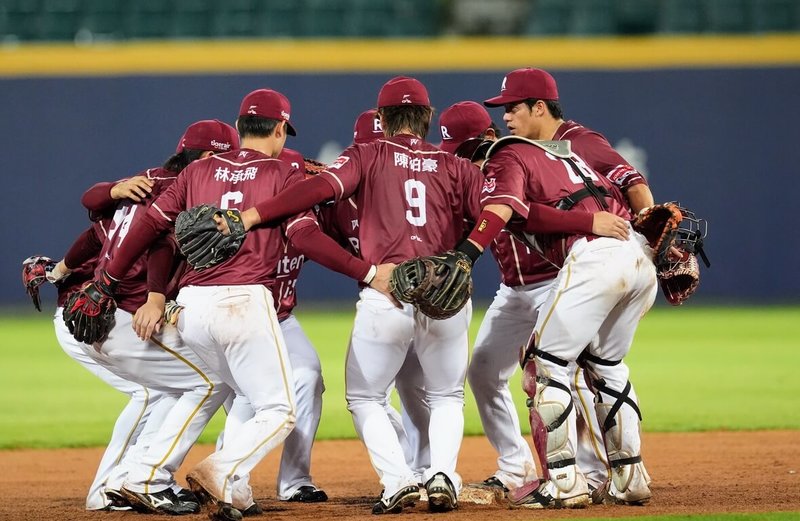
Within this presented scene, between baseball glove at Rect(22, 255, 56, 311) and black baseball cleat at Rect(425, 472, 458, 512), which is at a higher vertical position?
baseball glove at Rect(22, 255, 56, 311)

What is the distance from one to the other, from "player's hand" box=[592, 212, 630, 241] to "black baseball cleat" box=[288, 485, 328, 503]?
1875 millimetres

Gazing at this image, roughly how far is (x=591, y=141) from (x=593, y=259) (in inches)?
40.0

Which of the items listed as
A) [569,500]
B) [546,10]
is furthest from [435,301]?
[546,10]

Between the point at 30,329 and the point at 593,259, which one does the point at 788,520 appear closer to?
the point at 593,259

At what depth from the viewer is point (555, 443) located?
16.5 feet

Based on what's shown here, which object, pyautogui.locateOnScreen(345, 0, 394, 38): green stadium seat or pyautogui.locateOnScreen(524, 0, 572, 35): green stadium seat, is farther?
pyautogui.locateOnScreen(524, 0, 572, 35): green stadium seat

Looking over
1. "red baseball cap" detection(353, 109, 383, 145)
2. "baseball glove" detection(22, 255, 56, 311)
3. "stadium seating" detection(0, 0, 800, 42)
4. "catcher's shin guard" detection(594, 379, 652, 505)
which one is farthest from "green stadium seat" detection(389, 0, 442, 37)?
"catcher's shin guard" detection(594, 379, 652, 505)

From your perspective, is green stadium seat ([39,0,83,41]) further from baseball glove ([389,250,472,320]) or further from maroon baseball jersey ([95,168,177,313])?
baseball glove ([389,250,472,320])

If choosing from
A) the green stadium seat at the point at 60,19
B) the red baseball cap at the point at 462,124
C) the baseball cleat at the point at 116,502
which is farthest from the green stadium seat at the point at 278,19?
the baseball cleat at the point at 116,502

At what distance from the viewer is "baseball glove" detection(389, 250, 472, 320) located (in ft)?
15.8

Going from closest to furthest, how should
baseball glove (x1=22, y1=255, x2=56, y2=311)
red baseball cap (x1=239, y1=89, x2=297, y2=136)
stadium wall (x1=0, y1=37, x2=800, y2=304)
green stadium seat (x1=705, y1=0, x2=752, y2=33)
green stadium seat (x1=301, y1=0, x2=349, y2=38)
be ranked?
red baseball cap (x1=239, y1=89, x2=297, y2=136)
baseball glove (x1=22, y1=255, x2=56, y2=311)
stadium wall (x1=0, y1=37, x2=800, y2=304)
green stadium seat (x1=301, y1=0, x2=349, y2=38)
green stadium seat (x1=705, y1=0, x2=752, y2=33)

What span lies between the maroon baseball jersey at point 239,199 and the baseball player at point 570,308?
0.85 m

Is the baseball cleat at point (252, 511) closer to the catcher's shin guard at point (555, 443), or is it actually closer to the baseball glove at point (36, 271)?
the catcher's shin guard at point (555, 443)

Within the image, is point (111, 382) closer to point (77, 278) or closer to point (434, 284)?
point (77, 278)
